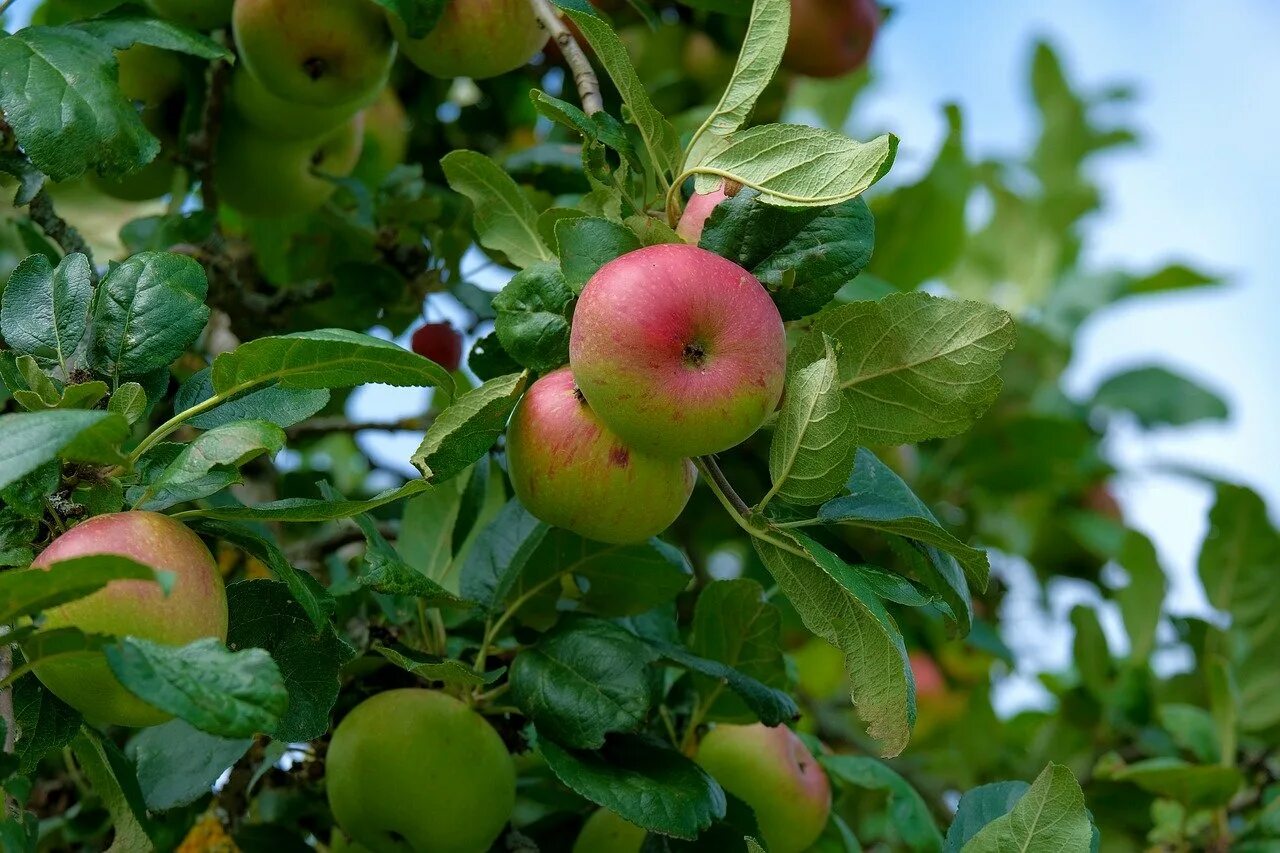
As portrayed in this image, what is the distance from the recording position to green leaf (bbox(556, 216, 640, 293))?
858mm

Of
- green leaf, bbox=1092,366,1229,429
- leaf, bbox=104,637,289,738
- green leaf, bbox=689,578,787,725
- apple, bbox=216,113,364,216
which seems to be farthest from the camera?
green leaf, bbox=1092,366,1229,429

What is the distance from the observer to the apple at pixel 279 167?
1.31 metres

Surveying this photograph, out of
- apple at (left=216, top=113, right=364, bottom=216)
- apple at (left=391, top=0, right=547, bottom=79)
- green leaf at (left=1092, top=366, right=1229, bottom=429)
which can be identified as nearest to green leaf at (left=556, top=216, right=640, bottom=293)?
apple at (left=391, top=0, right=547, bottom=79)

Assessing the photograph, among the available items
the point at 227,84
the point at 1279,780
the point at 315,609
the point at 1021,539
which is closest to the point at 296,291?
the point at 227,84

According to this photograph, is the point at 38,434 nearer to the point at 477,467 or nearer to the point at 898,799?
the point at 477,467

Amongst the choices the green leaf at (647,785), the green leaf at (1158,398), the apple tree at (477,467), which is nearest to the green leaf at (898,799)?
the apple tree at (477,467)

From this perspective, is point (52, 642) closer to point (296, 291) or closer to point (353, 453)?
point (296, 291)

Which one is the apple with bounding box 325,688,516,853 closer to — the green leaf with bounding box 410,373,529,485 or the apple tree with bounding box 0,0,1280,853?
the apple tree with bounding box 0,0,1280,853

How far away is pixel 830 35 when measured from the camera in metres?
1.57

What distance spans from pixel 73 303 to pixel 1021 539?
1.81m

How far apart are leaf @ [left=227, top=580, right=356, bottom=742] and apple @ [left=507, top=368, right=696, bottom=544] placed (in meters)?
0.16

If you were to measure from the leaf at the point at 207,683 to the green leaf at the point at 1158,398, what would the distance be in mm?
1960

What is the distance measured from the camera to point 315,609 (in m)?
0.81

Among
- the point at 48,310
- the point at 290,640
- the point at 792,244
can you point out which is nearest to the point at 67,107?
the point at 48,310
